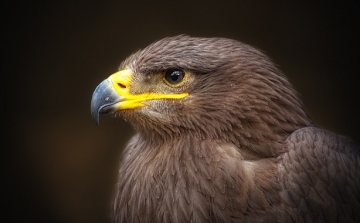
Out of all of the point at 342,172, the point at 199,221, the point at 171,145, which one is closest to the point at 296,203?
the point at 342,172

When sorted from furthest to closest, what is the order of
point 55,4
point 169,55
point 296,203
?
point 55,4 < point 169,55 < point 296,203

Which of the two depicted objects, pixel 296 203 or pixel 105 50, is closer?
pixel 296 203

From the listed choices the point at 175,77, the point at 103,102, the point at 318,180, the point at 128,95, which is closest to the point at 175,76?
the point at 175,77

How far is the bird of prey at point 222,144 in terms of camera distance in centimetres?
329

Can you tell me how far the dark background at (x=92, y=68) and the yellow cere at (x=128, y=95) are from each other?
3.43 metres

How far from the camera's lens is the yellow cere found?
3508 millimetres

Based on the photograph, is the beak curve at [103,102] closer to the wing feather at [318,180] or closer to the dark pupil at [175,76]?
the dark pupil at [175,76]

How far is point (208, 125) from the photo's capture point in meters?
3.44

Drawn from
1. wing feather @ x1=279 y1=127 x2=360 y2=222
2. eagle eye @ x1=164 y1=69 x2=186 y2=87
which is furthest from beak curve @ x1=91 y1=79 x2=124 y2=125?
wing feather @ x1=279 y1=127 x2=360 y2=222

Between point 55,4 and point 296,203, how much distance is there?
4438mm

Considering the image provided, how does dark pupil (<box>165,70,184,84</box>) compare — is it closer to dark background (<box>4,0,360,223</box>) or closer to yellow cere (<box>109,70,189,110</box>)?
yellow cere (<box>109,70,189,110</box>)

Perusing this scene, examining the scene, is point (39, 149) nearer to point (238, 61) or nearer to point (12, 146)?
point (12, 146)

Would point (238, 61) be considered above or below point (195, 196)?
above

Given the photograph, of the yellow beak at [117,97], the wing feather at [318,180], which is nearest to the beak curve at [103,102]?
the yellow beak at [117,97]
